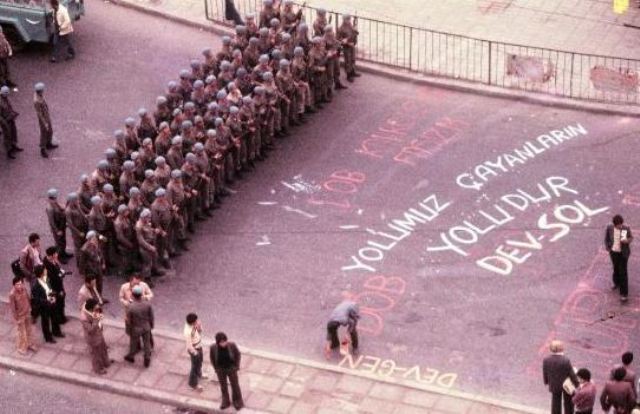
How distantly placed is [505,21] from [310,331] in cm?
1262

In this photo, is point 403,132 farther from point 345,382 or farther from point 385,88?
point 345,382

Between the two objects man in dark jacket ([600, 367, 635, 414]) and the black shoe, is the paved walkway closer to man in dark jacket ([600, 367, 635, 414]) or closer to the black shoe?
the black shoe

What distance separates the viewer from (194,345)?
72.9ft

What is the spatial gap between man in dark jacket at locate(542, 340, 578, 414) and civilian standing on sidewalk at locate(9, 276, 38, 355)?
26.3 ft

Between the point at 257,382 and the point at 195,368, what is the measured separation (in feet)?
3.21

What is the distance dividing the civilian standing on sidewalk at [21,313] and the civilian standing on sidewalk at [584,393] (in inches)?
337

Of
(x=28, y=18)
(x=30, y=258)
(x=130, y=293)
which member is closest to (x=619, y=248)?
(x=130, y=293)

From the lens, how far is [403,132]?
1167 inches

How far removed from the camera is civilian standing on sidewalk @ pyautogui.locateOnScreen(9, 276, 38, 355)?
23.0 metres

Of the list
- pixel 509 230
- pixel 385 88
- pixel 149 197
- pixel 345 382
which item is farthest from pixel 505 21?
pixel 345 382

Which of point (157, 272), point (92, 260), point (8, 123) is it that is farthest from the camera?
point (8, 123)

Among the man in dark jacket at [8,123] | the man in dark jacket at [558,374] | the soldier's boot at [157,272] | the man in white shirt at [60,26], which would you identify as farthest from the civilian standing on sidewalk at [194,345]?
the man in white shirt at [60,26]

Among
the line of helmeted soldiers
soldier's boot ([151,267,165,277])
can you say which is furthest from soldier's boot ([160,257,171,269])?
soldier's boot ([151,267,165,277])

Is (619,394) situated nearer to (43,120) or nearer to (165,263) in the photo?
(165,263)
